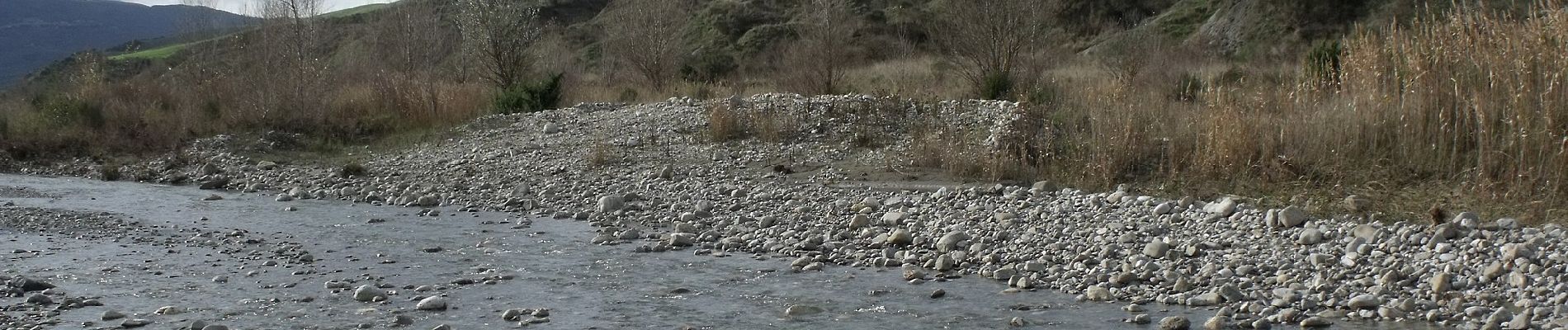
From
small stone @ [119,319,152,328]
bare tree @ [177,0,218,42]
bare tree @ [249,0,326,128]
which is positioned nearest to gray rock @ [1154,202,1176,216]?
small stone @ [119,319,152,328]

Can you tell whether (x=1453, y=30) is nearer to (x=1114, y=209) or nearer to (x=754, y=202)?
(x=1114, y=209)

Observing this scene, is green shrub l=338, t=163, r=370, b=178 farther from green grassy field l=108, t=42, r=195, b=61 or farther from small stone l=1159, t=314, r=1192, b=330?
green grassy field l=108, t=42, r=195, b=61

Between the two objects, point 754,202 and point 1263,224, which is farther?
point 754,202

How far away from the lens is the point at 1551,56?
26.3ft

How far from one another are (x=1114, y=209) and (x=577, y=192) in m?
5.56

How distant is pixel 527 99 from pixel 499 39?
3.78 metres

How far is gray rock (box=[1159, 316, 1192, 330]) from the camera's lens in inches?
225

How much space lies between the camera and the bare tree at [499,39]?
75.6 ft

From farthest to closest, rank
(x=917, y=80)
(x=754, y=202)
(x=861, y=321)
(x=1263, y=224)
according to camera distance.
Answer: (x=917, y=80)
(x=754, y=202)
(x=1263, y=224)
(x=861, y=321)

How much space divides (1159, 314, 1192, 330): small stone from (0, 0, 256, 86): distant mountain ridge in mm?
61324

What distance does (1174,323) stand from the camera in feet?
18.9

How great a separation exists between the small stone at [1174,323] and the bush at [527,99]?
48.8ft

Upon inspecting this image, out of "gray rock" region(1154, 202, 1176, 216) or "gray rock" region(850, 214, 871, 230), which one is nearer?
"gray rock" region(1154, 202, 1176, 216)

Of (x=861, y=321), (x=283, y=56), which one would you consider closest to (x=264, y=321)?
(x=861, y=321)
